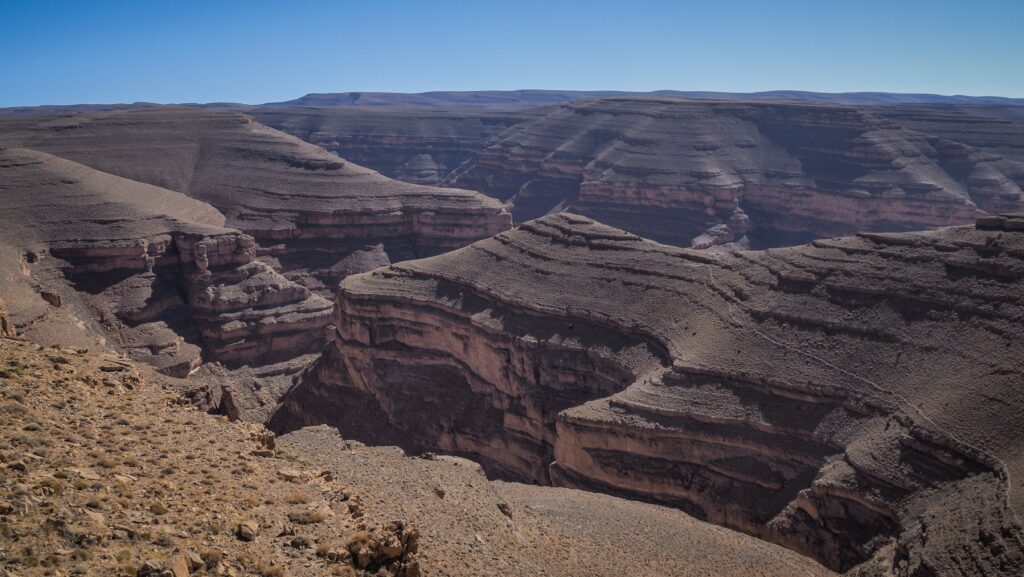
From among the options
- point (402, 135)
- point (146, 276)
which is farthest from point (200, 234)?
point (402, 135)

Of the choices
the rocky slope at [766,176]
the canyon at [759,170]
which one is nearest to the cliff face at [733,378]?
the canyon at [759,170]

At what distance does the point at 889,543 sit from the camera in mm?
26953

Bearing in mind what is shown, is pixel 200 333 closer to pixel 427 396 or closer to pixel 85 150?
pixel 427 396

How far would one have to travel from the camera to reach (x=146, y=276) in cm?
6091

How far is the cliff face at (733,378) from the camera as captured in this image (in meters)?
28.3

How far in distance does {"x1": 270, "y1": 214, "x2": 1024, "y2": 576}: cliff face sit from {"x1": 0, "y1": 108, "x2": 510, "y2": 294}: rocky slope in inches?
1103

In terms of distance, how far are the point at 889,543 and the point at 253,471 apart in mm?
21497

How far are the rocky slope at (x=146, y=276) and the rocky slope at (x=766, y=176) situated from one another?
5348cm

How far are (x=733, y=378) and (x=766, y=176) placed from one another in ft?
259

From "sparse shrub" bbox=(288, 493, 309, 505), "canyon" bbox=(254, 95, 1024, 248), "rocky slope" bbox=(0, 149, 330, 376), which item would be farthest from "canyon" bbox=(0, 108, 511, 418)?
"sparse shrub" bbox=(288, 493, 309, 505)

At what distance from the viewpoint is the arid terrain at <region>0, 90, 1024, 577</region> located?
52.2 feet

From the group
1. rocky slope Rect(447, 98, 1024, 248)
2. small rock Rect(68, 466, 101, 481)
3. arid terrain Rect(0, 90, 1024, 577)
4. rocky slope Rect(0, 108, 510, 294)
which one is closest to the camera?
small rock Rect(68, 466, 101, 481)

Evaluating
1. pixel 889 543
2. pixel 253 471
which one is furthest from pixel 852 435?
pixel 253 471

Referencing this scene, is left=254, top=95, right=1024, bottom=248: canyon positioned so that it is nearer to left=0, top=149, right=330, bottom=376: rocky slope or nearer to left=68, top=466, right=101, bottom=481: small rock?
left=0, top=149, right=330, bottom=376: rocky slope
